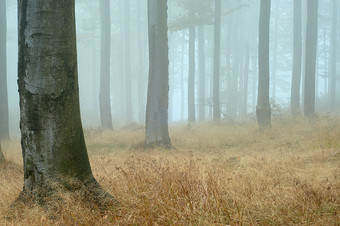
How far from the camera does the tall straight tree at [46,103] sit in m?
3.62

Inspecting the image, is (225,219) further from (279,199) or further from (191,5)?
(191,5)

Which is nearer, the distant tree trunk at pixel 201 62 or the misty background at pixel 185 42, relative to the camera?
the distant tree trunk at pixel 201 62

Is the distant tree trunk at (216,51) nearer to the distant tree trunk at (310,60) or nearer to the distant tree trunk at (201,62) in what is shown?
the distant tree trunk at (201,62)

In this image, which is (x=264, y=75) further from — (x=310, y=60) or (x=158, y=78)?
(x=158, y=78)

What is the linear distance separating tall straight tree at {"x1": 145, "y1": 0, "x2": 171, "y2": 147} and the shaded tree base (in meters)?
6.53

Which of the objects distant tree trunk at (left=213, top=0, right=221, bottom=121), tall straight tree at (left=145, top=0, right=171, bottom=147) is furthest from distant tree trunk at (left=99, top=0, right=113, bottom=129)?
tall straight tree at (left=145, top=0, right=171, bottom=147)

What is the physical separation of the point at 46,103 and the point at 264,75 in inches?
447

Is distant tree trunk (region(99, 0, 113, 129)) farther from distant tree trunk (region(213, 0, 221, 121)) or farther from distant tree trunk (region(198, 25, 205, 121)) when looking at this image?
distant tree trunk (region(198, 25, 205, 121))

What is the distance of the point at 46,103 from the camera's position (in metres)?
3.61

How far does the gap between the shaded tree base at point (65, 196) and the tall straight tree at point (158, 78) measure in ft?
21.4

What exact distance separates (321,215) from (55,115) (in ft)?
9.19

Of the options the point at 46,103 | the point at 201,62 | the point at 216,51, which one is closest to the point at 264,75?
the point at 216,51

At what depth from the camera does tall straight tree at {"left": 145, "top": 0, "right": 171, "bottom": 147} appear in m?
10.2

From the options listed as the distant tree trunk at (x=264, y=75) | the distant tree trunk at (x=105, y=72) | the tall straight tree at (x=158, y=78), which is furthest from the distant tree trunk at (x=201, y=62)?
the tall straight tree at (x=158, y=78)
